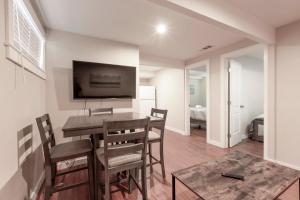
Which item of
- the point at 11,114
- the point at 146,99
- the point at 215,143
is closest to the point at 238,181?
the point at 11,114

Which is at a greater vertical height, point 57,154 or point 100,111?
point 100,111

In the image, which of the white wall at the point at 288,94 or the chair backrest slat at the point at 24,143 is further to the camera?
the white wall at the point at 288,94

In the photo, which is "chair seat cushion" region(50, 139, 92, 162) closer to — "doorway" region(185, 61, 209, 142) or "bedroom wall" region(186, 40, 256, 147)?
"bedroom wall" region(186, 40, 256, 147)

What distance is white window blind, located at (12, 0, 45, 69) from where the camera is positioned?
138cm

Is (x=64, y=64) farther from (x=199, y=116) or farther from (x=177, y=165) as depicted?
(x=199, y=116)

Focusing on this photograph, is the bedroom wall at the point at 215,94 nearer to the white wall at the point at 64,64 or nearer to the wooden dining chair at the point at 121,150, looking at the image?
the white wall at the point at 64,64

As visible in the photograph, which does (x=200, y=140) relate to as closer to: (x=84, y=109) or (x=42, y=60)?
(x=84, y=109)

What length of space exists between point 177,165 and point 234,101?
2.18 m

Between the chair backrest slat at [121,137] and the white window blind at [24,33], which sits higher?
the white window blind at [24,33]

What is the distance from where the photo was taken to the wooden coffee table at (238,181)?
113 centimetres

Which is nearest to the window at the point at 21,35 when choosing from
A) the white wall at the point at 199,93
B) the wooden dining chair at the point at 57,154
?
the wooden dining chair at the point at 57,154

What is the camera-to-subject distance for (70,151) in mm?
1635

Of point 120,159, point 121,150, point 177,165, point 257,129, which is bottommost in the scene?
point 177,165

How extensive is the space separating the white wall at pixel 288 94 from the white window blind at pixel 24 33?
11.7 feet
